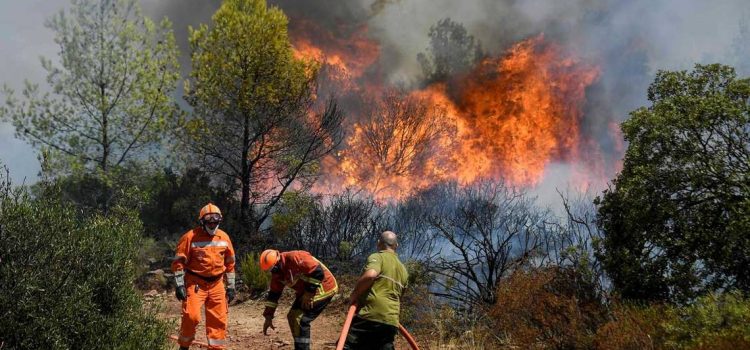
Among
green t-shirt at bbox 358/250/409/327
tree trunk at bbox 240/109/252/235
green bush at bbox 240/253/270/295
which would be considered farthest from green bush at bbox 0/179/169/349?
tree trunk at bbox 240/109/252/235

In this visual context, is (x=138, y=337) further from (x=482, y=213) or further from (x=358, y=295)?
(x=482, y=213)

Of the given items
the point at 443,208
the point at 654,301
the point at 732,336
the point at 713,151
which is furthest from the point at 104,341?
the point at 443,208

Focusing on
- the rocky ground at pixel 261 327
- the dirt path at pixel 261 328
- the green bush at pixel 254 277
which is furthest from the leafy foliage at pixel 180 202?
the dirt path at pixel 261 328

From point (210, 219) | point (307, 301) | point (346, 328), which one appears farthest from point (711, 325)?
point (210, 219)

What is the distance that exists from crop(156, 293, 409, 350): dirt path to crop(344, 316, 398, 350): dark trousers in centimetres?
361

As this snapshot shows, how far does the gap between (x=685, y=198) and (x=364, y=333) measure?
637 centimetres

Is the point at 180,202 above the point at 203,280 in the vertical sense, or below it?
above

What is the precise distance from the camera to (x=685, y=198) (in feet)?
29.3

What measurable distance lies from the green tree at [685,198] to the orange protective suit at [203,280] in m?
6.29

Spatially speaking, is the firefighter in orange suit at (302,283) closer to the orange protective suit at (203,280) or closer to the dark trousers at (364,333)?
the orange protective suit at (203,280)

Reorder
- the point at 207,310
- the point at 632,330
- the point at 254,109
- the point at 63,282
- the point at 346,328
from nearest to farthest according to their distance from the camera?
the point at 346,328
the point at 63,282
the point at 632,330
the point at 207,310
the point at 254,109

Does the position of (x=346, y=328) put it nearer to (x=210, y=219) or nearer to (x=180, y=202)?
(x=210, y=219)

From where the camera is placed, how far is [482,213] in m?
20.4

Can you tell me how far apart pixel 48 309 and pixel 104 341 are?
38.4 inches
